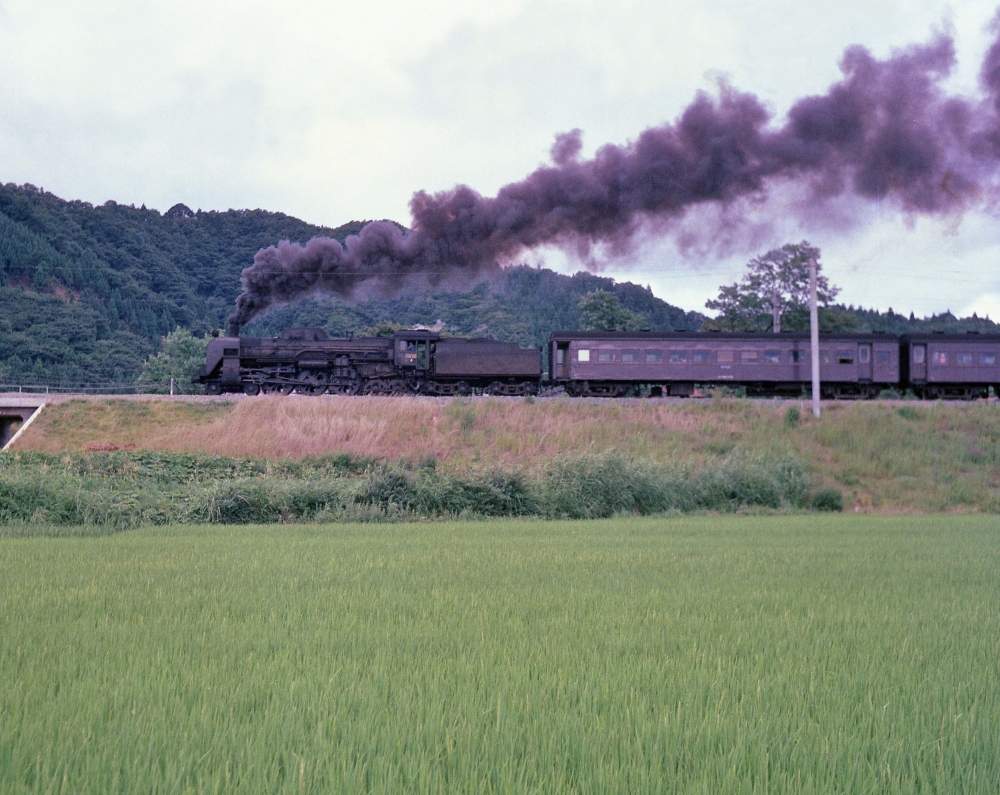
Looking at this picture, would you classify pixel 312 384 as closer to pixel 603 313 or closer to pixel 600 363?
pixel 600 363

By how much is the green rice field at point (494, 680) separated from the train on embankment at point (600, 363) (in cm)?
2947

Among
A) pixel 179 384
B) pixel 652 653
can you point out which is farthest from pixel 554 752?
pixel 179 384

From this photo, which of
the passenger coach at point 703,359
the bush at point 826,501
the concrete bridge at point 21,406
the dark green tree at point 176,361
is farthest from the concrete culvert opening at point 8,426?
the bush at point 826,501

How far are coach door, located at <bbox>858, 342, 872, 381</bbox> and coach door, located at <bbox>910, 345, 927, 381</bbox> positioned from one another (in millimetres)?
2019

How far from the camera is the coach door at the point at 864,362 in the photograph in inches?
1528

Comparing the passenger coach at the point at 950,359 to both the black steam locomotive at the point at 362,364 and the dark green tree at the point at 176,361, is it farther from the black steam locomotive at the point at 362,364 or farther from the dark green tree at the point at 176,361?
the dark green tree at the point at 176,361

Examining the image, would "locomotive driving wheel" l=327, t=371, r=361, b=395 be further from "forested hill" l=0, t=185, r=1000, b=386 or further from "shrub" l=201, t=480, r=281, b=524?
"forested hill" l=0, t=185, r=1000, b=386

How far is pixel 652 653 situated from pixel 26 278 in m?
83.0

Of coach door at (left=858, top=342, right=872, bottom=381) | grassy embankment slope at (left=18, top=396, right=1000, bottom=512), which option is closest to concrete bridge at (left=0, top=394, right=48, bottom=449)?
grassy embankment slope at (left=18, top=396, right=1000, bottom=512)

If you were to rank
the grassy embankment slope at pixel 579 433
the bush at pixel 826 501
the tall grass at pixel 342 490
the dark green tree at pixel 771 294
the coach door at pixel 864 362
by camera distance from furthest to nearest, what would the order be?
the dark green tree at pixel 771 294
the coach door at pixel 864 362
the grassy embankment slope at pixel 579 433
the bush at pixel 826 501
the tall grass at pixel 342 490

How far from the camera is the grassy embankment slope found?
30.1 metres

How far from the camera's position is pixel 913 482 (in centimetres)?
2959

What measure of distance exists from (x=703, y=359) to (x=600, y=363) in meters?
4.59

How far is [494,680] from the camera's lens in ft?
13.5
